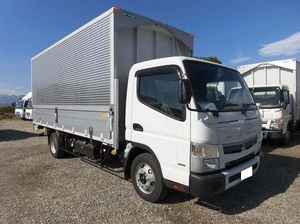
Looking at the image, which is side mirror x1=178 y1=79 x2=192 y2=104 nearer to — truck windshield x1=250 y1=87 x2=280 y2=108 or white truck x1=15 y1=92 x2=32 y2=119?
truck windshield x1=250 y1=87 x2=280 y2=108

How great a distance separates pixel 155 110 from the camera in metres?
3.65

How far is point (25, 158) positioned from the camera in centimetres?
727

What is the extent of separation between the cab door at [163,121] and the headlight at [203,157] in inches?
3.6

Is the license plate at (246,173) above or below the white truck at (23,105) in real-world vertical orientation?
below

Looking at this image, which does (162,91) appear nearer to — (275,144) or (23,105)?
(275,144)

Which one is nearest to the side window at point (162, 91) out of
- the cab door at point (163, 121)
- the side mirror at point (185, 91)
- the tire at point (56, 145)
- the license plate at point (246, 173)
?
the cab door at point (163, 121)

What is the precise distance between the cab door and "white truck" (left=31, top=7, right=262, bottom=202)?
0.6 inches

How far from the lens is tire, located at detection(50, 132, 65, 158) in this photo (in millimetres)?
6770

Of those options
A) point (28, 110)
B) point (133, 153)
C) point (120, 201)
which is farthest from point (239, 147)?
point (28, 110)

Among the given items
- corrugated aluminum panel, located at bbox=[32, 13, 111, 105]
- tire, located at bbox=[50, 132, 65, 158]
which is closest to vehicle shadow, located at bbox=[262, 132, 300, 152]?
corrugated aluminum panel, located at bbox=[32, 13, 111, 105]

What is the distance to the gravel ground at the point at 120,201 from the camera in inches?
135

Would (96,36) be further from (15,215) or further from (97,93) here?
(15,215)

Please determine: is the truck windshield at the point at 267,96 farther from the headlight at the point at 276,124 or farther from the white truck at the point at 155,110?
the white truck at the point at 155,110

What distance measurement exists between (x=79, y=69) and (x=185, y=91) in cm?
332
